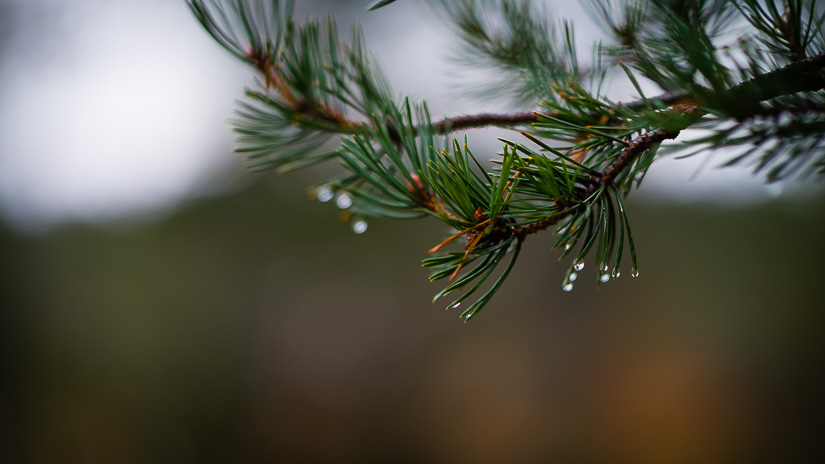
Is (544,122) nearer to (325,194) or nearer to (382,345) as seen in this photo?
(325,194)

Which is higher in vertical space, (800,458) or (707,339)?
(707,339)

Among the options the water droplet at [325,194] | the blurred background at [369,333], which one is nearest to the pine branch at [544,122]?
the water droplet at [325,194]

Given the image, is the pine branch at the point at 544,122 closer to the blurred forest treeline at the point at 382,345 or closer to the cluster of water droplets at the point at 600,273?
the cluster of water droplets at the point at 600,273

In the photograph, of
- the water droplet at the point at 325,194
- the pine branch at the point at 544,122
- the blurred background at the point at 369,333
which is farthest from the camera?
the blurred background at the point at 369,333

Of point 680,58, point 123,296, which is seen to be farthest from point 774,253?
point 123,296

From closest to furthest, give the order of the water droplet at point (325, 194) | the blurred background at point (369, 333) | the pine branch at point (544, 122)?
1. the pine branch at point (544, 122)
2. the water droplet at point (325, 194)
3. the blurred background at point (369, 333)

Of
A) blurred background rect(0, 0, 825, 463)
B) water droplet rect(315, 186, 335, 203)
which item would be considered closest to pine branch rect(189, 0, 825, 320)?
water droplet rect(315, 186, 335, 203)

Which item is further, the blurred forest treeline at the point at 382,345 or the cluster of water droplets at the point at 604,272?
the blurred forest treeline at the point at 382,345

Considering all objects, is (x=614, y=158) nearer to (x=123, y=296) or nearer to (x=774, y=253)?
(x=774, y=253)

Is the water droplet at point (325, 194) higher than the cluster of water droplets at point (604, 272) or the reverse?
higher
